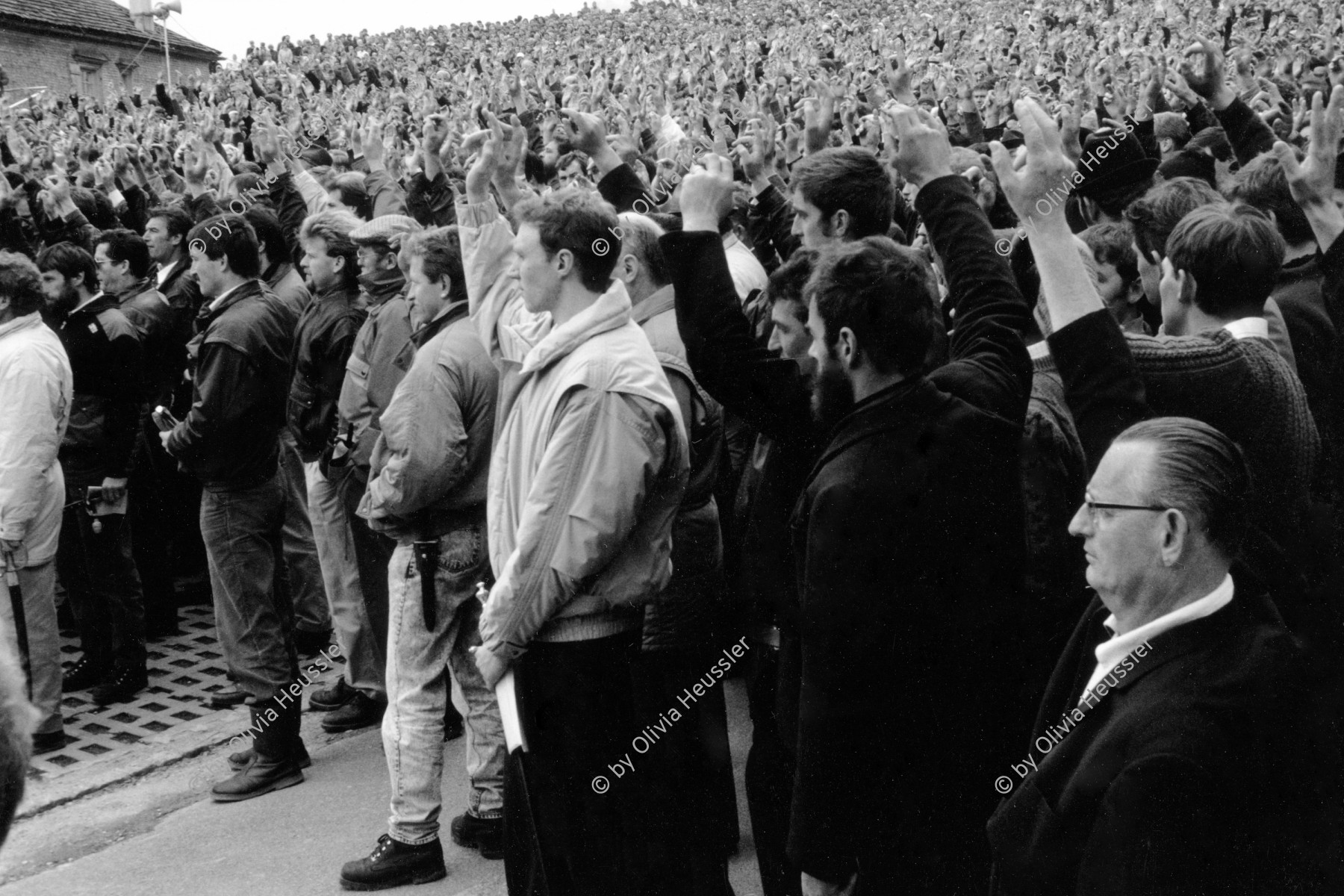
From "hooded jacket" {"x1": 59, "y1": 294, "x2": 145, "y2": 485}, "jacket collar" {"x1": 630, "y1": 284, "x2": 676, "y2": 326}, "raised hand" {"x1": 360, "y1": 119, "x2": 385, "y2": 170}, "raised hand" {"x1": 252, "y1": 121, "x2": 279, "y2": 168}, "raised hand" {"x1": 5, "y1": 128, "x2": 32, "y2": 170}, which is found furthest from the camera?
"raised hand" {"x1": 5, "y1": 128, "x2": 32, "y2": 170}

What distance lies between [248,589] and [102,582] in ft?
4.33

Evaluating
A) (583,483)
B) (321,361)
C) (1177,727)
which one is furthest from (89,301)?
(1177,727)

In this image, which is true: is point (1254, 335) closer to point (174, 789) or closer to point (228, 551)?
point (228, 551)

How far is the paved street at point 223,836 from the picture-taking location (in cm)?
432

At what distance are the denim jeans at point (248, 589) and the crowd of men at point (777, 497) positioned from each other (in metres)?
0.01

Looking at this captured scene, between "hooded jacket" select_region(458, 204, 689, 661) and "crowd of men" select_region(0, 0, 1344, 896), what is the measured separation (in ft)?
0.04

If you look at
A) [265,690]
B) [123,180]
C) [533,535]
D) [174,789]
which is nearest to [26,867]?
[174,789]

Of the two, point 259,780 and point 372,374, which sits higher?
point 372,374

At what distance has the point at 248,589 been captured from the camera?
513cm

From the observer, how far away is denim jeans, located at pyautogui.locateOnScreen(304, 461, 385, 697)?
18.2 feet

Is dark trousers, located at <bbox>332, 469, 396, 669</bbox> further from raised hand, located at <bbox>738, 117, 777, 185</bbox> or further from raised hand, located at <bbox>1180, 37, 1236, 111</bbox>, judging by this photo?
raised hand, located at <bbox>1180, 37, 1236, 111</bbox>

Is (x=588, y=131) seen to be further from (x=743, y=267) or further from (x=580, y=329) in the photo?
(x=580, y=329)

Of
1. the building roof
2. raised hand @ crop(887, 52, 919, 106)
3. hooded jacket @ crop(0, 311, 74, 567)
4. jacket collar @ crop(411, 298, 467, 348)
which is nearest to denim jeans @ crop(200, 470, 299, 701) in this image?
hooded jacket @ crop(0, 311, 74, 567)

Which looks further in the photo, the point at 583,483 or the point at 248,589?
the point at 248,589
